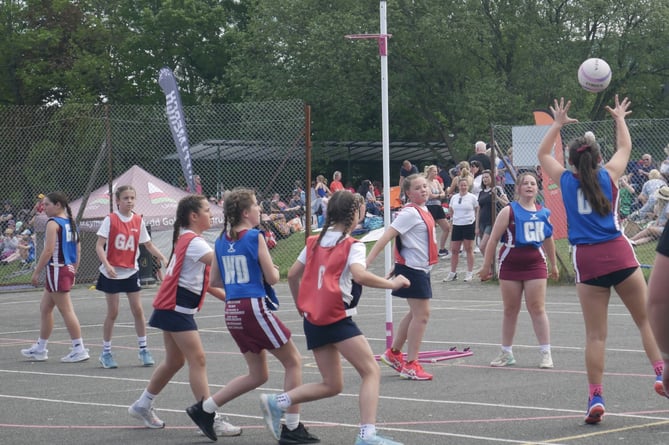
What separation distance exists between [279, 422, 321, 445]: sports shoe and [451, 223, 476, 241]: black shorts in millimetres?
13201

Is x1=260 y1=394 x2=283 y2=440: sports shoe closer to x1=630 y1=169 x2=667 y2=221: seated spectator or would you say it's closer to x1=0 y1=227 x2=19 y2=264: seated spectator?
x1=630 y1=169 x2=667 y2=221: seated spectator

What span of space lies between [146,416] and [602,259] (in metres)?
3.48

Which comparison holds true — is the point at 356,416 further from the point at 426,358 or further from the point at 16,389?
the point at 16,389

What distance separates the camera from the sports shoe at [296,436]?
724cm

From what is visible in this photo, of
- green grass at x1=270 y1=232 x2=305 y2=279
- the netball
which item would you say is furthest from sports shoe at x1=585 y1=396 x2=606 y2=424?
green grass at x1=270 y1=232 x2=305 y2=279

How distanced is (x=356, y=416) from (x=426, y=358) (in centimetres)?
299

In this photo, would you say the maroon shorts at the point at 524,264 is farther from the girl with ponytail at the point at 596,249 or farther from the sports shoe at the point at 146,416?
the sports shoe at the point at 146,416

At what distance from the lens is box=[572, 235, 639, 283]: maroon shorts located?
7363mm

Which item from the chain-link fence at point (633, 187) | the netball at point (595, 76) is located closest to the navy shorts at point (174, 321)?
the netball at point (595, 76)

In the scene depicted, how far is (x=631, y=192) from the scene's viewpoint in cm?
1959

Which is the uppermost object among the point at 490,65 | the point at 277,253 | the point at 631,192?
the point at 490,65

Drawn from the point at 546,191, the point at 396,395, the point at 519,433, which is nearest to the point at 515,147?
the point at 546,191

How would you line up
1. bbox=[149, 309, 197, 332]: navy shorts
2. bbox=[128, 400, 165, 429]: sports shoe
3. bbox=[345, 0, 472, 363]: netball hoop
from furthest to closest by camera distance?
bbox=[345, 0, 472, 363]: netball hoop < bbox=[128, 400, 165, 429]: sports shoe < bbox=[149, 309, 197, 332]: navy shorts

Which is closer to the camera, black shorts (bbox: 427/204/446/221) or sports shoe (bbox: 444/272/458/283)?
sports shoe (bbox: 444/272/458/283)
